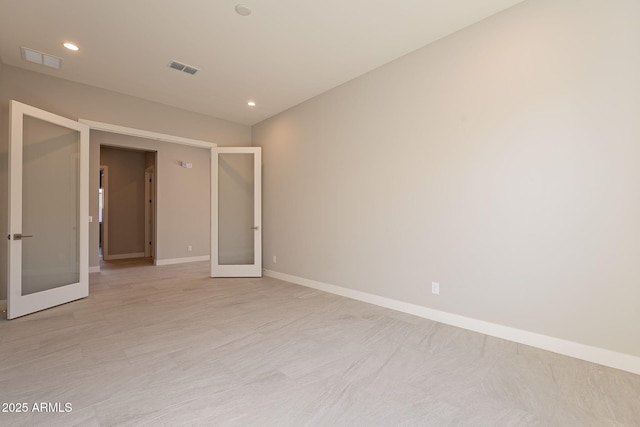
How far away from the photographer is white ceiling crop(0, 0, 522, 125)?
8.86 feet

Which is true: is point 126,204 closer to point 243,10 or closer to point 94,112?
point 94,112

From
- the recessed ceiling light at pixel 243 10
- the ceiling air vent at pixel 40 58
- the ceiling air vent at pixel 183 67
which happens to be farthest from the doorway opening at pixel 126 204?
the recessed ceiling light at pixel 243 10

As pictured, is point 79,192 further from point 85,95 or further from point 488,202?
point 488,202

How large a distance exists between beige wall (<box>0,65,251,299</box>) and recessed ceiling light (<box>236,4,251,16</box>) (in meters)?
2.93

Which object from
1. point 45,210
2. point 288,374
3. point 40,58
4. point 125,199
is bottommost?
point 288,374

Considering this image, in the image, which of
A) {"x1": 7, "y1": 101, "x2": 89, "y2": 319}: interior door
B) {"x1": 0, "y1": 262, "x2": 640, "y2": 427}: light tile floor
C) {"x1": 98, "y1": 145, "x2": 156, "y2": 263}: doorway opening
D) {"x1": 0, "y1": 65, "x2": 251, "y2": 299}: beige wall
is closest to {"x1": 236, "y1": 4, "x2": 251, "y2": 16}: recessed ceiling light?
{"x1": 7, "y1": 101, "x2": 89, "y2": 319}: interior door

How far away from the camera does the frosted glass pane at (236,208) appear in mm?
5629

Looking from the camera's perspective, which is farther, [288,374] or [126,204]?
[126,204]

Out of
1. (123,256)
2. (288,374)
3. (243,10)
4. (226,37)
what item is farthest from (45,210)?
(123,256)

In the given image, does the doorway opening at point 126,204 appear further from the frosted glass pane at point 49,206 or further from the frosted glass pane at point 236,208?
the frosted glass pane at point 49,206

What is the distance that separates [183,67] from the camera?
12.4 feet

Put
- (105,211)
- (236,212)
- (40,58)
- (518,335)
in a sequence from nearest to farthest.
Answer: (518,335), (40,58), (236,212), (105,211)

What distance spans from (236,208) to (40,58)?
10.9ft

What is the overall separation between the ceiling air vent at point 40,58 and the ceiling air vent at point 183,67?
4.29 ft
